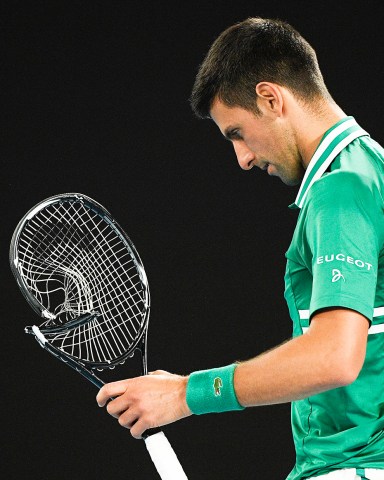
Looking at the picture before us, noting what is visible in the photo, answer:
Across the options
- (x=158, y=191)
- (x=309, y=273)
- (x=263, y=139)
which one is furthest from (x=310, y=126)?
(x=158, y=191)

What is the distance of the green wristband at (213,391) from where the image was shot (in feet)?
3.74

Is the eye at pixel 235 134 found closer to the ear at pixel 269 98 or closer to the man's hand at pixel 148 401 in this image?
the ear at pixel 269 98

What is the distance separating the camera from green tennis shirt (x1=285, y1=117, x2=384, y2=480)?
3.49ft

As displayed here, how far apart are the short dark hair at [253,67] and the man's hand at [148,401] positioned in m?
0.43

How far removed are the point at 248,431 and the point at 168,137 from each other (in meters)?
1.03

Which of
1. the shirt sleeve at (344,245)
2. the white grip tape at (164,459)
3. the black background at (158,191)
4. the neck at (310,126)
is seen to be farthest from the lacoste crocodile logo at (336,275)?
the black background at (158,191)

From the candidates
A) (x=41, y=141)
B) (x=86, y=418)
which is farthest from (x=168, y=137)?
(x=86, y=418)

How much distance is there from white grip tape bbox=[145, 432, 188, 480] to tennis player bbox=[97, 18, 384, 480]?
101 millimetres

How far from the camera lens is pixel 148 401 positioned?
4.06 feet

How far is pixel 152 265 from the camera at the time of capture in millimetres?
2934

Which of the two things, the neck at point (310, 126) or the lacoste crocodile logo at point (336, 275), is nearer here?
the lacoste crocodile logo at point (336, 275)

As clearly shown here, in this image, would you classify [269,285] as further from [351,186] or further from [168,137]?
[351,186]

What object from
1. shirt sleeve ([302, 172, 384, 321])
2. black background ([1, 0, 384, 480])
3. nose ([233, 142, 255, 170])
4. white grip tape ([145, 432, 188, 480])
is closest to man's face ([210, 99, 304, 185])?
nose ([233, 142, 255, 170])

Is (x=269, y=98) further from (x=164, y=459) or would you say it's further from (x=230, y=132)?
(x=164, y=459)
